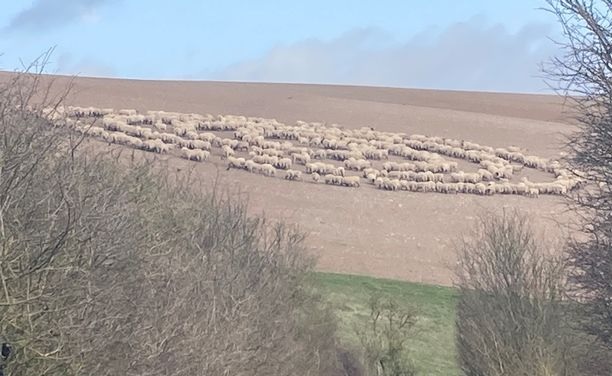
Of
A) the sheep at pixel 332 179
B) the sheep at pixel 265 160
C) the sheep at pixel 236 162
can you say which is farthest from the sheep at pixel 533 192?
the sheep at pixel 236 162

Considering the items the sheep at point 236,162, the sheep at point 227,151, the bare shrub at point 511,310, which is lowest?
the bare shrub at point 511,310

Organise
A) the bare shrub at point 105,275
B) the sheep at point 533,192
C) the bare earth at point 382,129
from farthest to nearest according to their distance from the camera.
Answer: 1. the sheep at point 533,192
2. the bare earth at point 382,129
3. the bare shrub at point 105,275

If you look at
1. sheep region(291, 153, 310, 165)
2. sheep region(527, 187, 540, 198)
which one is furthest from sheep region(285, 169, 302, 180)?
sheep region(527, 187, 540, 198)

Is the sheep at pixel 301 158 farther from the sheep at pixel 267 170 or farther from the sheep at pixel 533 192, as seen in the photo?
the sheep at pixel 533 192

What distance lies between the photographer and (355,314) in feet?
110

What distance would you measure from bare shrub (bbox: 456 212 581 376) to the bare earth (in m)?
2.17

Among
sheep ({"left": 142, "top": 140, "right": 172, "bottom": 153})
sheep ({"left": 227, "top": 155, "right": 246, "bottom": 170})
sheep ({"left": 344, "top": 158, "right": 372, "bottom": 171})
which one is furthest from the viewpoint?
sheep ({"left": 344, "top": 158, "right": 372, "bottom": 171})

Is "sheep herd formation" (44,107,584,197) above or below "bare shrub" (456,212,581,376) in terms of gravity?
above

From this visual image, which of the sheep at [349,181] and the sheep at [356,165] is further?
the sheep at [356,165]

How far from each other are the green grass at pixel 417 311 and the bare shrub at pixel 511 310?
5.18 meters

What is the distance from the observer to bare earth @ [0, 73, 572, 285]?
41781 millimetres

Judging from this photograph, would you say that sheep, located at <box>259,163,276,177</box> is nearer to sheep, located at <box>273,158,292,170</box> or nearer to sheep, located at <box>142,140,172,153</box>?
sheep, located at <box>273,158,292,170</box>

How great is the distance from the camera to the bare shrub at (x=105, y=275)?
10.3 m

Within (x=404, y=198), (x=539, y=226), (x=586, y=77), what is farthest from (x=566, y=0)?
(x=404, y=198)
